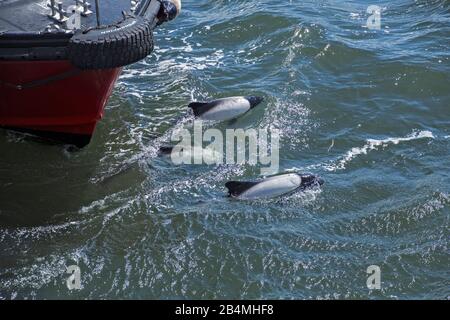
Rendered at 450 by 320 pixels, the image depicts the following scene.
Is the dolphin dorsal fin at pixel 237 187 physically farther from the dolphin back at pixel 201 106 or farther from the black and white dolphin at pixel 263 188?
the dolphin back at pixel 201 106

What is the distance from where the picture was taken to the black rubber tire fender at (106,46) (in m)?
8.86

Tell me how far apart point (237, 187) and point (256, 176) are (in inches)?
28.9

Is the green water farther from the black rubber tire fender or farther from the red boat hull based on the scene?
the black rubber tire fender

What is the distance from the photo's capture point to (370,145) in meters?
10.9

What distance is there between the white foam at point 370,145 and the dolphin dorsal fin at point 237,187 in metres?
1.41

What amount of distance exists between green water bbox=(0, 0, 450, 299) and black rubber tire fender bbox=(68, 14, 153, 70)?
1827 millimetres

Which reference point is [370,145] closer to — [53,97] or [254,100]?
[254,100]

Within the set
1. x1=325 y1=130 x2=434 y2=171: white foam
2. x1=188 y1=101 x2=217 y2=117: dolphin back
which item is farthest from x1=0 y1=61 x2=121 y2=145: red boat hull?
x1=325 y1=130 x2=434 y2=171: white foam

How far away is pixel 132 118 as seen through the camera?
11664 mm

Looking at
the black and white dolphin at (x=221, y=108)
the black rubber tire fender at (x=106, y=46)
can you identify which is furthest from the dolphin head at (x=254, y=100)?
the black rubber tire fender at (x=106, y=46)

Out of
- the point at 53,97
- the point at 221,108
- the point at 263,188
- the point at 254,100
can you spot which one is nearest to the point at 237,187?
the point at 263,188

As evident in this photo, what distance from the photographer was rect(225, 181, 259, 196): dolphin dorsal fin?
9477 mm
